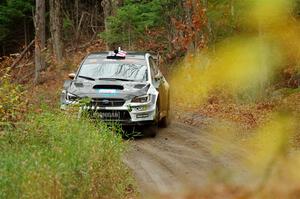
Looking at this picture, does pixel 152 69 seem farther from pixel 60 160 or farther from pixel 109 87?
pixel 60 160

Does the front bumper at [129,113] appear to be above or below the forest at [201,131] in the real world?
below

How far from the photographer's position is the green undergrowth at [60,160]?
16.9 ft

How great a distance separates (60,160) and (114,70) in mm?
6818

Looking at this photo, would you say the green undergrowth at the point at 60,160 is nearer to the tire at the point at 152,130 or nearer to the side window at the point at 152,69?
the tire at the point at 152,130

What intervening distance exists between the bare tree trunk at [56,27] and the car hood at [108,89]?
65.9 feet

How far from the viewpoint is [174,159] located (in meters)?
10.0

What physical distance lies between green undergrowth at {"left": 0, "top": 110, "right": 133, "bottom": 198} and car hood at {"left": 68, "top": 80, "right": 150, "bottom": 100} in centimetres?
311

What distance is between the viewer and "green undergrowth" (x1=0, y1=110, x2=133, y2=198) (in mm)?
5156

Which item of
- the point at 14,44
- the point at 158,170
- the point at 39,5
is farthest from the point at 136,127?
the point at 14,44

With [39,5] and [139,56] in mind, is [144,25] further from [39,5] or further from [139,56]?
[39,5]

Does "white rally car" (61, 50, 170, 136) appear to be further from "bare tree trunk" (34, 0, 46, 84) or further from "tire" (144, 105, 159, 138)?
"bare tree trunk" (34, 0, 46, 84)

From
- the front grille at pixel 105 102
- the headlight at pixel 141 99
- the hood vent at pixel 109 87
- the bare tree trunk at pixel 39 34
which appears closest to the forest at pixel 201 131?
the headlight at pixel 141 99

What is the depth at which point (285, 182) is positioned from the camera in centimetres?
234

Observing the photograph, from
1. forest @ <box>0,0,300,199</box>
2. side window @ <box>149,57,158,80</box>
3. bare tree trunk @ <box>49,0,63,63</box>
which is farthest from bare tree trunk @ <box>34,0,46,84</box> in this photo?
side window @ <box>149,57,158,80</box>
